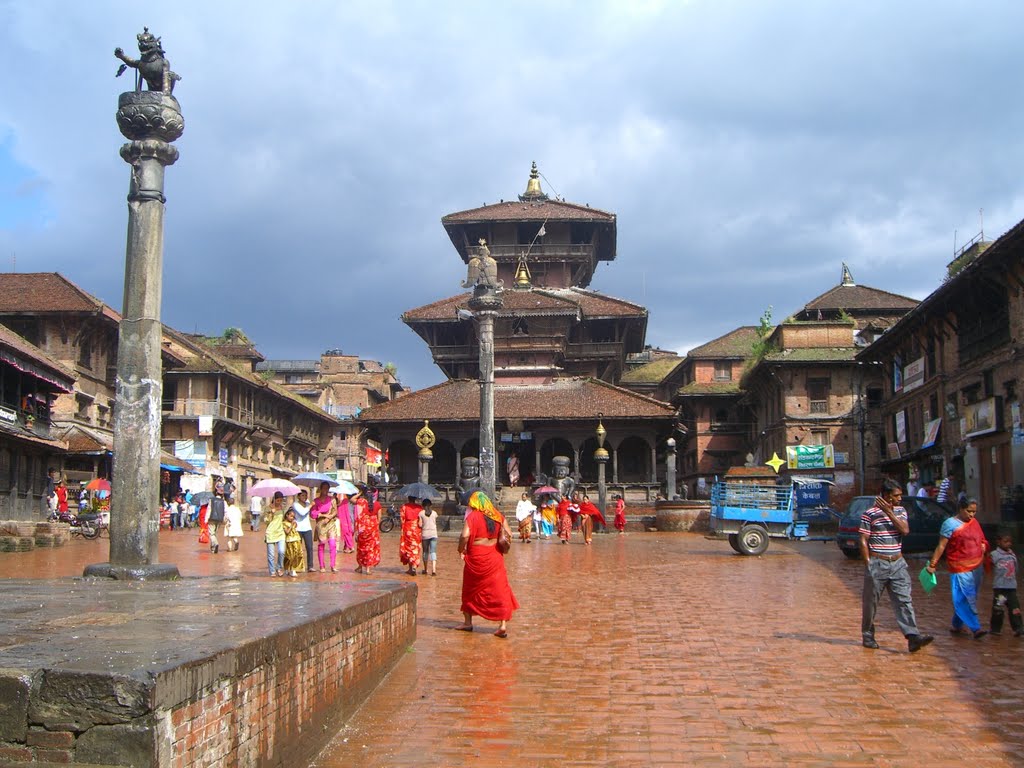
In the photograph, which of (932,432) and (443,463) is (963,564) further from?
(443,463)

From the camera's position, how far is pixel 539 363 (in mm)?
50031

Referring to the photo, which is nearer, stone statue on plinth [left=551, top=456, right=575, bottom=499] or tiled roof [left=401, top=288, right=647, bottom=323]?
stone statue on plinth [left=551, top=456, right=575, bottom=499]

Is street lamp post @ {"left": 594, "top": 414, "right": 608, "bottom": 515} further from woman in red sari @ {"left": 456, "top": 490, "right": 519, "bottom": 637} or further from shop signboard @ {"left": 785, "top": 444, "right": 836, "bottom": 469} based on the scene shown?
woman in red sari @ {"left": 456, "top": 490, "right": 519, "bottom": 637}

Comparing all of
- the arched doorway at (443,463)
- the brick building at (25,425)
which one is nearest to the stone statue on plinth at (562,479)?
the arched doorway at (443,463)

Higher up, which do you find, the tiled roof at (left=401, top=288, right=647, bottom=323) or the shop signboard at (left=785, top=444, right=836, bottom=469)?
the tiled roof at (left=401, top=288, right=647, bottom=323)

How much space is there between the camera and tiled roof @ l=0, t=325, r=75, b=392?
99.1 ft

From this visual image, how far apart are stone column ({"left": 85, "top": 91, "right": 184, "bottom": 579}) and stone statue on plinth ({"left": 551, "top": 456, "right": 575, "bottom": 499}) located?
89.3 ft

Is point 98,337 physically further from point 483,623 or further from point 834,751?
point 834,751

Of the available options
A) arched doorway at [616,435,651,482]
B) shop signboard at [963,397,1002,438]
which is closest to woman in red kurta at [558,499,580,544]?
shop signboard at [963,397,1002,438]

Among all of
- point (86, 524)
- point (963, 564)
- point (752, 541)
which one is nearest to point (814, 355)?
point (752, 541)

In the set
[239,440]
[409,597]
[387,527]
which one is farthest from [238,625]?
[239,440]

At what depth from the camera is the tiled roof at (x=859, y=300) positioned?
55594 millimetres

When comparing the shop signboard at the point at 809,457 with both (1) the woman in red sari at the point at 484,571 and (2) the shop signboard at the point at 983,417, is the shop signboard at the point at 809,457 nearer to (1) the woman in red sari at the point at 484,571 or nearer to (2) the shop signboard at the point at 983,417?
(2) the shop signboard at the point at 983,417

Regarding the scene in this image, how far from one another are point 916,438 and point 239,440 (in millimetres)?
35430
